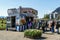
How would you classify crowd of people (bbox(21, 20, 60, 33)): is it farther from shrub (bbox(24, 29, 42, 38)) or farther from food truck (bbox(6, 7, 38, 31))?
shrub (bbox(24, 29, 42, 38))

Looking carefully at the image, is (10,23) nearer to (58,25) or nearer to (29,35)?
(58,25)

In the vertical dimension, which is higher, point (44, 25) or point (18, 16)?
point (18, 16)

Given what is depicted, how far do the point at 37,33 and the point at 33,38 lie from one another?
1.61ft

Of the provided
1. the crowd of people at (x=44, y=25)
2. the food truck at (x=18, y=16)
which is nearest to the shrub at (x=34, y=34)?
the crowd of people at (x=44, y=25)

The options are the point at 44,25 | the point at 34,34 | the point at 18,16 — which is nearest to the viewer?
the point at 34,34

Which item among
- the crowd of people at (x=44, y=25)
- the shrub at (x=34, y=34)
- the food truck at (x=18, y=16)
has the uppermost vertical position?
the food truck at (x=18, y=16)

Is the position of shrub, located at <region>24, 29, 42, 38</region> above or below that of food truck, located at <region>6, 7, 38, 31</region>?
below

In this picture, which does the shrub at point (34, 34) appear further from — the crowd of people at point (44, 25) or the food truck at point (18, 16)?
the food truck at point (18, 16)

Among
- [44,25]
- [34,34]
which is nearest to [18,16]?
[44,25]

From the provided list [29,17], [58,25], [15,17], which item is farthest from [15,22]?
[58,25]

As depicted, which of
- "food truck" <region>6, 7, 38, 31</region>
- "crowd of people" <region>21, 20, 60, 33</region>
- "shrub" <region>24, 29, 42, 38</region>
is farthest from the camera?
"food truck" <region>6, 7, 38, 31</region>

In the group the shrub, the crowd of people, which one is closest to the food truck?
the crowd of people

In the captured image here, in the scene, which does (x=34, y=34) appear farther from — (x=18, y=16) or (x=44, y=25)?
(x=18, y=16)

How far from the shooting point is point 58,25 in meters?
17.6
